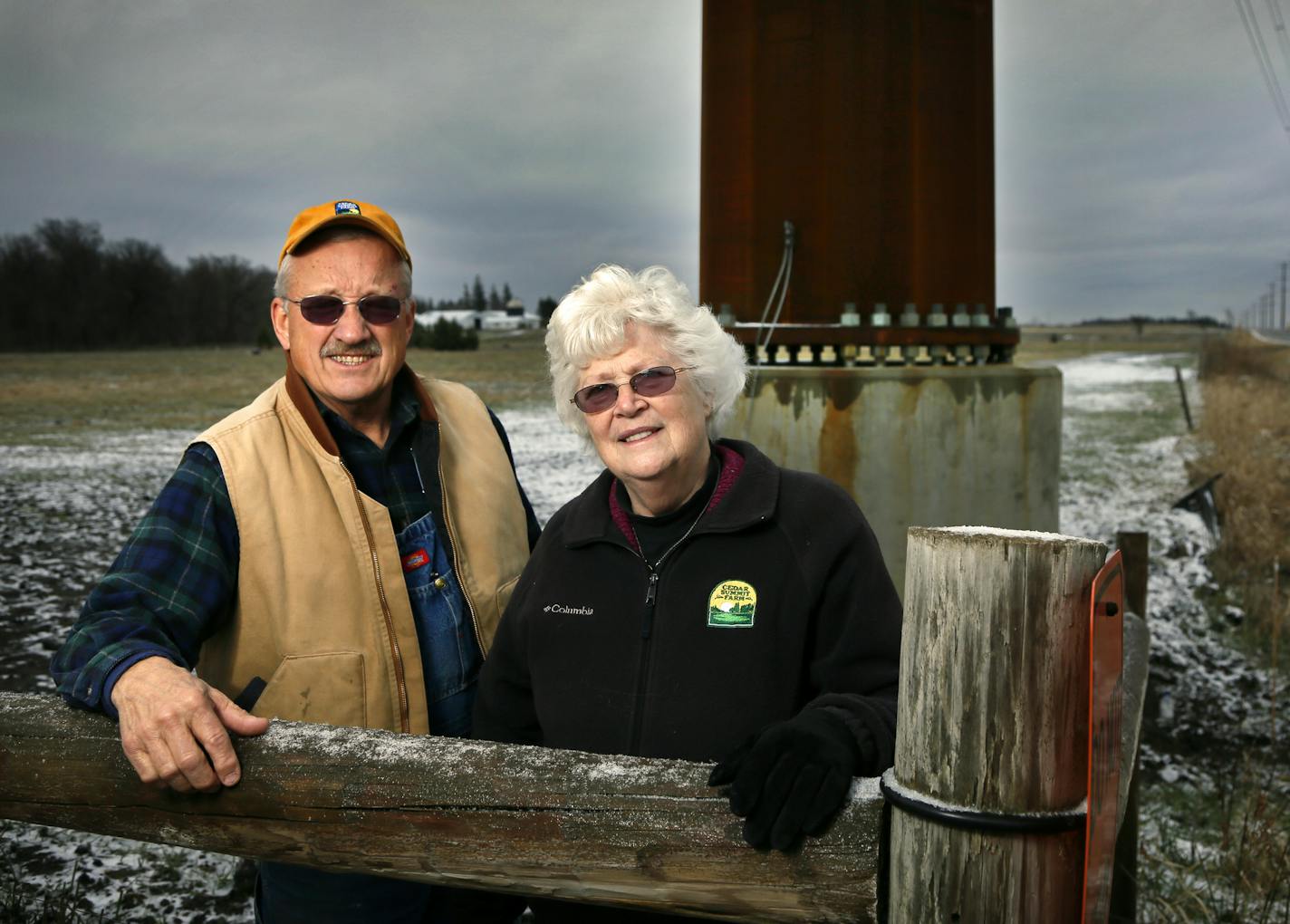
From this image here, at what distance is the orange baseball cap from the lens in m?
2.52

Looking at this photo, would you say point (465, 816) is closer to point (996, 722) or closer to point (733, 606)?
point (733, 606)

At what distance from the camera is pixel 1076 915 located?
130 cm

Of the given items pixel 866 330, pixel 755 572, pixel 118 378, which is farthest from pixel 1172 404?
pixel 755 572

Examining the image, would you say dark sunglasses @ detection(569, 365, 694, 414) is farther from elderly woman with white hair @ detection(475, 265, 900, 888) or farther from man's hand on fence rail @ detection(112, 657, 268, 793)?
man's hand on fence rail @ detection(112, 657, 268, 793)

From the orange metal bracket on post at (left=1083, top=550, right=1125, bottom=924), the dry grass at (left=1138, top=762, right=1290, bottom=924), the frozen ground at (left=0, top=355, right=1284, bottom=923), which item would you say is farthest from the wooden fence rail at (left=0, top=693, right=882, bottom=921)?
the dry grass at (left=1138, top=762, right=1290, bottom=924)

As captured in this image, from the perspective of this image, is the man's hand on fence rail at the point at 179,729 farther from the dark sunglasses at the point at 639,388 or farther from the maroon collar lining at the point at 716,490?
the dark sunglasses at the point at 639,388

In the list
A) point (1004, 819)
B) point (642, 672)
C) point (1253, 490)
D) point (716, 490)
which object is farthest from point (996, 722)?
point (1253, 490)

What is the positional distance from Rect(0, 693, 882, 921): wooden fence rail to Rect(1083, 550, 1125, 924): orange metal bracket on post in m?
0.28

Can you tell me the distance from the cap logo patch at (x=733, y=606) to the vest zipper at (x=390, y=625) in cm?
81

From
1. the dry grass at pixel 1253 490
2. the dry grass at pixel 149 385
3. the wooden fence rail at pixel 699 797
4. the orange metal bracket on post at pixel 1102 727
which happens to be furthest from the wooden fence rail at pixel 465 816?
the dry grass at pixel 149 385

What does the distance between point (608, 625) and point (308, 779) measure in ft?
2.13

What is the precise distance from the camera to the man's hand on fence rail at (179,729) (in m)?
1.74

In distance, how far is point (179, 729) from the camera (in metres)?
1.76

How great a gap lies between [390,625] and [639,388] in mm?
811
